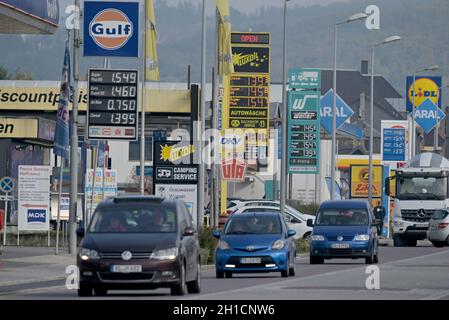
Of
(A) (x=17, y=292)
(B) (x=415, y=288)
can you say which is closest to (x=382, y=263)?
(B) (x=415, y=288)

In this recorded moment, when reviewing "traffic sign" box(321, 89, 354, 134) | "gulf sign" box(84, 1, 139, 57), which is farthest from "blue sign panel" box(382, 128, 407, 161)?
"gulf sign" box(84, 1, 139, 57)

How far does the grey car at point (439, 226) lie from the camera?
196 feet

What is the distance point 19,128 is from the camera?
208ft

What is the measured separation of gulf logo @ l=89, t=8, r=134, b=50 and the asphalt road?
6993 millimetres

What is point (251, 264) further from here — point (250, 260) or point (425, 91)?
point (425, 91)

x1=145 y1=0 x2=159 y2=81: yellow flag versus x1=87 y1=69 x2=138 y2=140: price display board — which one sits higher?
x1=145 y1=0 x2=159 y2=81: yellow flag

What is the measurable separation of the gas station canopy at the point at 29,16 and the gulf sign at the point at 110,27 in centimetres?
260

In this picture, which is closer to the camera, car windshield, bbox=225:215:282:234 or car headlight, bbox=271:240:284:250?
car headlight, bbox=271:240:284:250

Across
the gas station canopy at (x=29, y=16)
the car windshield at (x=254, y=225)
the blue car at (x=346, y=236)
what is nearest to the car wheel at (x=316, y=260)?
the blue car at (x=346, y=236)

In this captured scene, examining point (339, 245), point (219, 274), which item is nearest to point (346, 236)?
point (339, 245)

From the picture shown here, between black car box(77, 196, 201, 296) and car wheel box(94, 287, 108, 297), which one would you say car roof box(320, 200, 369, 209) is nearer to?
black car box(77, 196, 201, 296)

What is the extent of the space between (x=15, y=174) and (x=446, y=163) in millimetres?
17836

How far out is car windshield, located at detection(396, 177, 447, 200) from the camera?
6081cm

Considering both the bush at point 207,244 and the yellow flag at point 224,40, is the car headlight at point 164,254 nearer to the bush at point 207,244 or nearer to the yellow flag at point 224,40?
the bush at point 207,244
